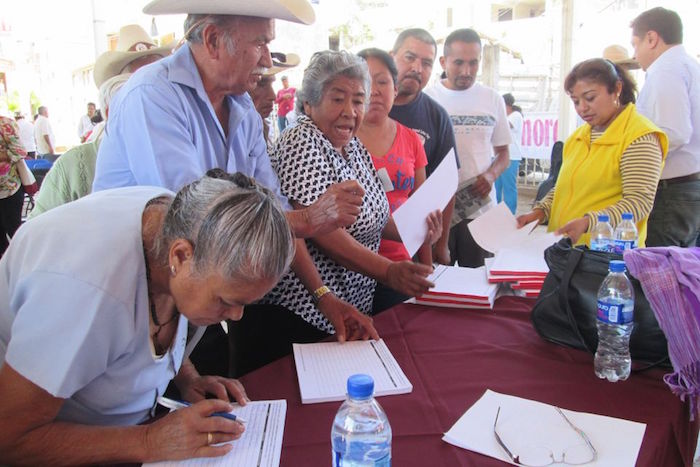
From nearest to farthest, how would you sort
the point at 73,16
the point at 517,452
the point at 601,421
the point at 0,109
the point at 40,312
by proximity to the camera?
the point at 40,312 → the point at 517,452 → the point at 601,421 → the point at 73,16 → the point at 0,109

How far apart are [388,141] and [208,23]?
1066 mm

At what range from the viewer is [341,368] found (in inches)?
54.4

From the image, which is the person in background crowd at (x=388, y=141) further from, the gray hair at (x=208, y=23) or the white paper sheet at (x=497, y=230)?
the gray hair at (x=208, y=23)

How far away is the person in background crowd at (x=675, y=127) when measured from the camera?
119 inches

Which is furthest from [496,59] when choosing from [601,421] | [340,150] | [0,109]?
[0,109]

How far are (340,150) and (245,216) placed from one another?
110 centimetres

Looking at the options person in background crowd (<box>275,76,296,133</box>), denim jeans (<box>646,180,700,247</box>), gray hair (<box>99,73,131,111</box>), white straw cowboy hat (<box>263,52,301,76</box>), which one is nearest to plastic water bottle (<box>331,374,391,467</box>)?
white straw cowboy hat (<box>263,52,301,76</box>)

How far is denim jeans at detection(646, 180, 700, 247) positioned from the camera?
3070 millimetres

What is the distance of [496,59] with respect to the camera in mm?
9812

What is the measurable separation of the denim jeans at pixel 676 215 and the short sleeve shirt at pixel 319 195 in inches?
75.5

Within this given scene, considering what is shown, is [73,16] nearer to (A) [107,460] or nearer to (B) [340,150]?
(B) [340,150]

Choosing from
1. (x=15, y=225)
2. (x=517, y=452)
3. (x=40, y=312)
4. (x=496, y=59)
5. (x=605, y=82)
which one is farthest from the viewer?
(x=496, y=59)

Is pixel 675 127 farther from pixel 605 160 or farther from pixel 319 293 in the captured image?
pixel 319 293

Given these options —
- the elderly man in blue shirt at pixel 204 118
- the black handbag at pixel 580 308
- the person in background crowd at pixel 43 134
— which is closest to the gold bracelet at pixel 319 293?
the elderly man in blue shirt at pixel 204 118
